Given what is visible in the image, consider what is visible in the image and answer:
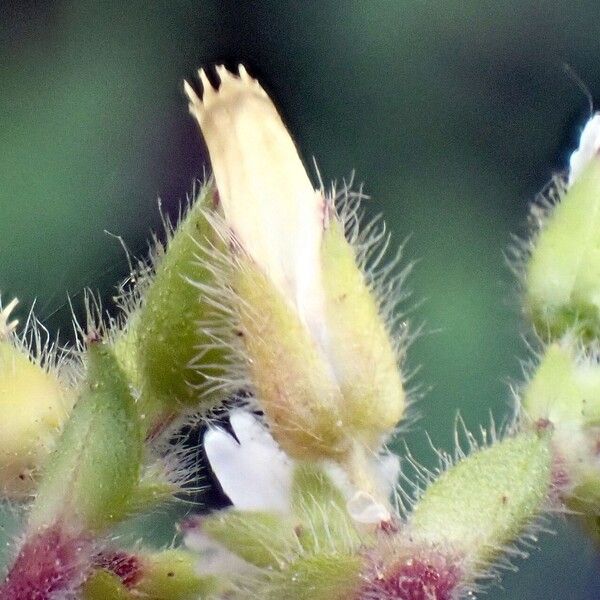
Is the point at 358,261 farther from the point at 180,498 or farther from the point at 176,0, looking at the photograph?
the point at 176,0

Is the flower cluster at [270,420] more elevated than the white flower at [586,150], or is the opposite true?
the white flower at [586,150]

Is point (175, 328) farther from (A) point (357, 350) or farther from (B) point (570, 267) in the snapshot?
(B) point (570, 267)

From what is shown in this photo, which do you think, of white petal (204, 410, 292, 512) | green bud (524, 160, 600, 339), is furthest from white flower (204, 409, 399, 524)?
green bud (524, 160, 600, 339)

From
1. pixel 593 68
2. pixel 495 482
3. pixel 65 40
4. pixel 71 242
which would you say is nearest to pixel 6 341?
pixel 495 482

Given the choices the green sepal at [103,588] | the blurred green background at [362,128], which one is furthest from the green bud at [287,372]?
the blurred green background at [362,128]

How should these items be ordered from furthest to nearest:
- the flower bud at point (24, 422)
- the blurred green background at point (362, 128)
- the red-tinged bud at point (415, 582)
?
the blurred green background at point (362, 128) < the flower bud at point (24, 422) < the red-tinged bud at point (415, 582)

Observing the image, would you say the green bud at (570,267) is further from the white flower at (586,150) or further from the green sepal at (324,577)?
the green sepal at (324,577)
